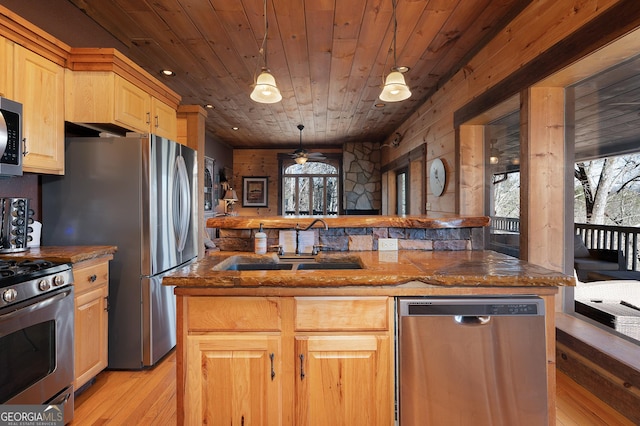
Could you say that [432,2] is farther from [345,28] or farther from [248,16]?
Answer: [248,16]

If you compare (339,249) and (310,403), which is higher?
(339,249)

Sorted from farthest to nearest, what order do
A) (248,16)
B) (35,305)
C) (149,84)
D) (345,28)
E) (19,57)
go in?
(149,84)
(345,28)
(248,16)
(19,57)
(35,305)

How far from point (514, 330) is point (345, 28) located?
7.83 ft

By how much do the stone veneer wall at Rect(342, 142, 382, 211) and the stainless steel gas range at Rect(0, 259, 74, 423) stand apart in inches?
243

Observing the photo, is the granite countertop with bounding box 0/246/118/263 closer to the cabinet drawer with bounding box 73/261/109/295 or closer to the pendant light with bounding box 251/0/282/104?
the cabinet drawer with bounding box 73/261/109/295

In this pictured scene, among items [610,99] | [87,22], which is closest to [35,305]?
[87,22]

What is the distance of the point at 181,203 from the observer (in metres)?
2.88

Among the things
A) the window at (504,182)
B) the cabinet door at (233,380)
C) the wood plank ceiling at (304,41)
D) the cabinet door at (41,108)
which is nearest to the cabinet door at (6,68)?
the cabinet door at (41,108)

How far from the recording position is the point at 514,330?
4.60 ft

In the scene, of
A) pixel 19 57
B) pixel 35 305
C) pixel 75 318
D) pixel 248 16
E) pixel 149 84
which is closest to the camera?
pixel 35 305

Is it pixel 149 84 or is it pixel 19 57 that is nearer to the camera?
pixel 19 57

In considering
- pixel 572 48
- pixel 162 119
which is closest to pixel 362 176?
pixel 162 119

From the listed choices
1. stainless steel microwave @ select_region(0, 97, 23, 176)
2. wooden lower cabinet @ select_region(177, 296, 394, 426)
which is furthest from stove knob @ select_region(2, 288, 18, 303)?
wooden lower cabinet @ select_region(177, 296, 394, 426)

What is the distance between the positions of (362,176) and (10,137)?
641cm
